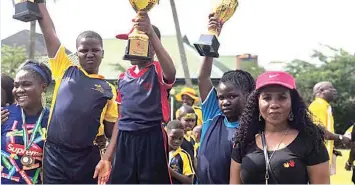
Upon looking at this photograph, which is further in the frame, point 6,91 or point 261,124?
point 6,91

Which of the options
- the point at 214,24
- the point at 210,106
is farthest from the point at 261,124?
the point at 214,24

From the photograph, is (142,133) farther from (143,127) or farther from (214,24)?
(214,24)

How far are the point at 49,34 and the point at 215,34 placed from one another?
51.6 inches

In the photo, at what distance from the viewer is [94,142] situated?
418 cm

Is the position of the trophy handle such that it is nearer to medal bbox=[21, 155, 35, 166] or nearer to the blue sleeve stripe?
the blue sleeve stripe

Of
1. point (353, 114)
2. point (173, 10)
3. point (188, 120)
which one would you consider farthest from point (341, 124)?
point (188, 120)

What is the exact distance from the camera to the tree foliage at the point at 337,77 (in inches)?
1141

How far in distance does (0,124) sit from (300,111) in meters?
2.33

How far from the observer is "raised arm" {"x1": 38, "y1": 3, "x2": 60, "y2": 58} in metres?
4.23

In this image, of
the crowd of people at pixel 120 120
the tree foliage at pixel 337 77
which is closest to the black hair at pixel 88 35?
the crowd of people at pixel 120 120

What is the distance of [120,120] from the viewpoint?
4031 mm

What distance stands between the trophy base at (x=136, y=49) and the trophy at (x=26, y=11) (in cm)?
83

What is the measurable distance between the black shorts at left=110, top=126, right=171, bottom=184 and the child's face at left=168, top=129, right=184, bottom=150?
2145mm

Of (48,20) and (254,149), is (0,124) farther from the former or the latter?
(254,149)
